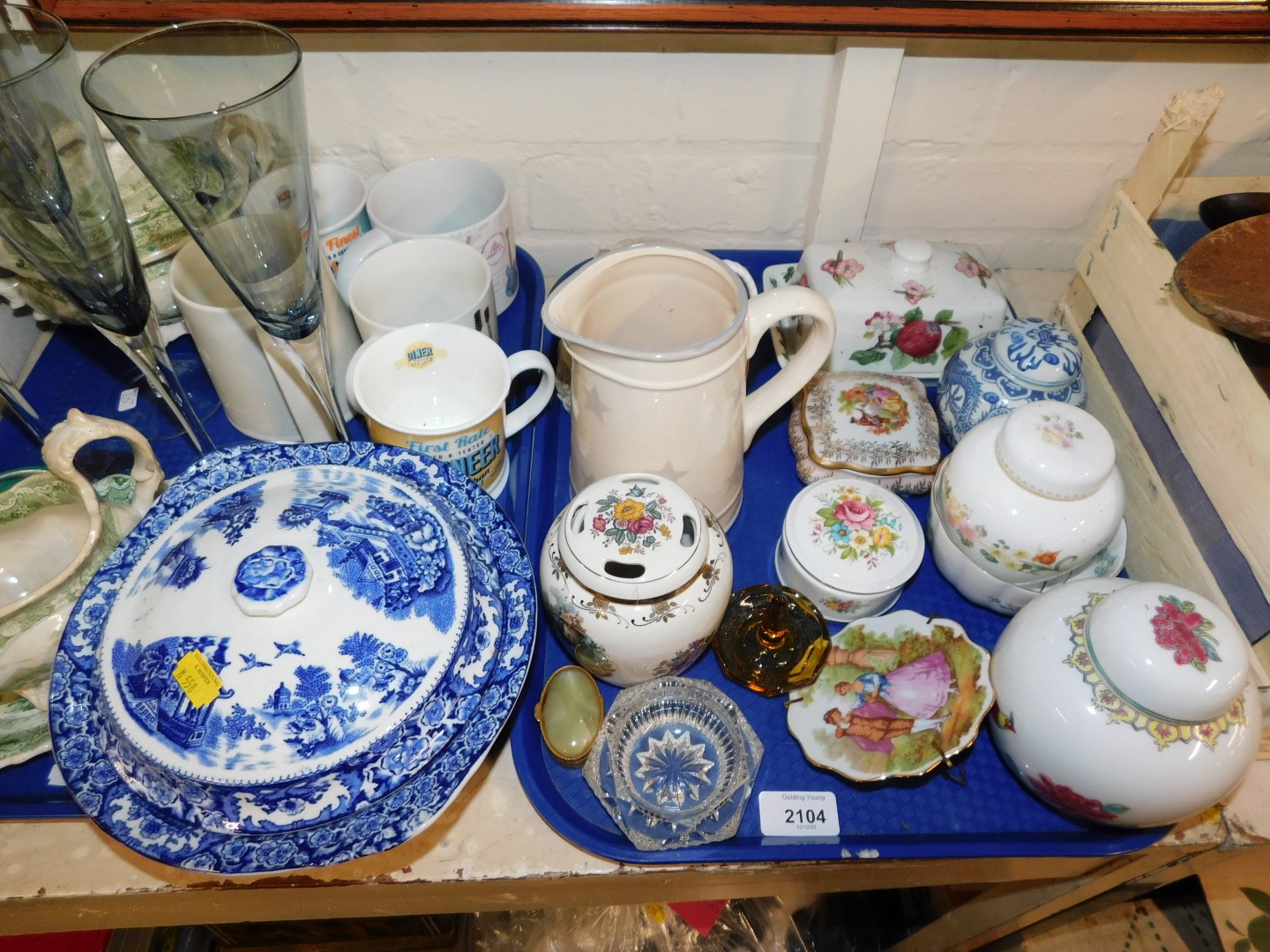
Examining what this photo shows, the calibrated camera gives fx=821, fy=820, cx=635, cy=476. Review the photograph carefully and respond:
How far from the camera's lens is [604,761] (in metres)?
0.61

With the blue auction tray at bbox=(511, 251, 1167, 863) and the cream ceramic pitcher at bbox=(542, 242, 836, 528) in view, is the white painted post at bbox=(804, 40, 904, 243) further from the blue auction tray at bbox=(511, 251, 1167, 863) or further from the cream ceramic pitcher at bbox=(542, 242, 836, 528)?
the blue auction tray at bbox=(511, 251, 1167, 863)

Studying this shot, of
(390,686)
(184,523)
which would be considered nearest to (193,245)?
(184,523)

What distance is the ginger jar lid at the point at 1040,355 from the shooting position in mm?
716

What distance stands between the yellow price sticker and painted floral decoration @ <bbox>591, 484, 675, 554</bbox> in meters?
0.25

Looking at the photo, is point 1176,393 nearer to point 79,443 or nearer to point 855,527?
point 855,527

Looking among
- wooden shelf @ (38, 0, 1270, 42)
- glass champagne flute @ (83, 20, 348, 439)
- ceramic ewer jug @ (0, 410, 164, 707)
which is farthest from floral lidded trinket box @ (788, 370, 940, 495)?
ceramic ewer jug @ (0, 410, 164, 707)

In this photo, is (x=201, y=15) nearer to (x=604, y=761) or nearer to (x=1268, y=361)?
(x=604, y=761)

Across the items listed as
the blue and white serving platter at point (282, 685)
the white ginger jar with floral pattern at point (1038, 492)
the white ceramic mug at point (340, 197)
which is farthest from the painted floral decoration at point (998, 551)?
the white ceramic mug at point (340, 197)

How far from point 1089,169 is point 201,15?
0.90m

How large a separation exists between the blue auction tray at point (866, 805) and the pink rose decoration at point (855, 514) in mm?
88

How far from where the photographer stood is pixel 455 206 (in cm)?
88

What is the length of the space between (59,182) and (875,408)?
668 millimetres

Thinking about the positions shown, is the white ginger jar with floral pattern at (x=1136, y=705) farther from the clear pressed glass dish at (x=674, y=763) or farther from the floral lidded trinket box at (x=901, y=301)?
the floral lidded trinket box at (x=901, y=301)

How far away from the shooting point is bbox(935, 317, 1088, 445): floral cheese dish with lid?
0.72 m
